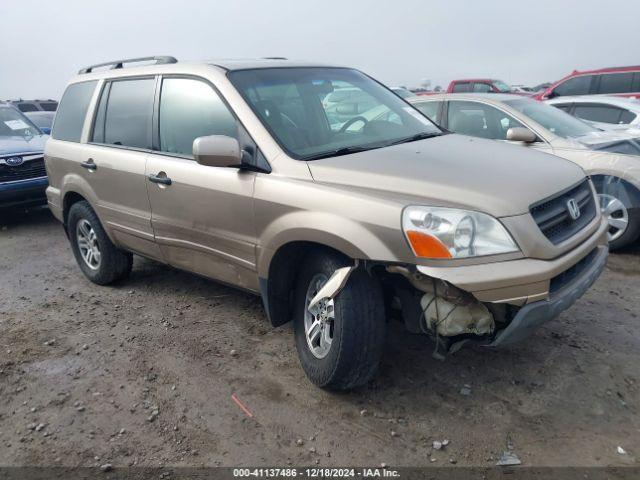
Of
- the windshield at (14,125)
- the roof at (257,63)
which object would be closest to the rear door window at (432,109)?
the roof at (257,63)

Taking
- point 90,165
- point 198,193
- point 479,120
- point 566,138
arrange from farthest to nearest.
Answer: point 479,120, point 566,138, point 90,165, point 198,193

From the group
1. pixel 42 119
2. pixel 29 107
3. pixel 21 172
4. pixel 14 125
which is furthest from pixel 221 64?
pixel 29 107

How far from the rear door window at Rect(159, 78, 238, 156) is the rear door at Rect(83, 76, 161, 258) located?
0.19m

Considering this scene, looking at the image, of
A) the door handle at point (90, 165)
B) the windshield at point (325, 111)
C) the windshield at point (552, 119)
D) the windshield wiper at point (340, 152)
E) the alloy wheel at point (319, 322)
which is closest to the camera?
the alloy wheel at point (319, 322)

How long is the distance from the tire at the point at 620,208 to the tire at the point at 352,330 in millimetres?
3520

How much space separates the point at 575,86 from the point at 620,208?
742 cm

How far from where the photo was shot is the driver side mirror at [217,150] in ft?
9.89

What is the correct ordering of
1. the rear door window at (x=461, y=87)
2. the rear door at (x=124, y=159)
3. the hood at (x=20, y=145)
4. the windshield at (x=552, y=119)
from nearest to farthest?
the rear door at (x=124, y=159)
the windshield at (x=552, y=119)
the hood at (x=20, y=145)
the rear door window at (x=461, y=87)

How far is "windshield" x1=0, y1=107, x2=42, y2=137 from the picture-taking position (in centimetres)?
824

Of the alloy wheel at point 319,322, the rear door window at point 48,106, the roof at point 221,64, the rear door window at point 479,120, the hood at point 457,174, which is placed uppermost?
the roof at point 221,64

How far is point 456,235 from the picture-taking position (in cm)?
253

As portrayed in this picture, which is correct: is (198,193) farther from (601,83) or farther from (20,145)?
(601,83)

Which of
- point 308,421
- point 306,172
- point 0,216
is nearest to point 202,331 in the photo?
point 308,421

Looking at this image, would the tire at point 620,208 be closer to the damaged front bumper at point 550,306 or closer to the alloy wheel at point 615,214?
the alloy wheel at point 615,214
